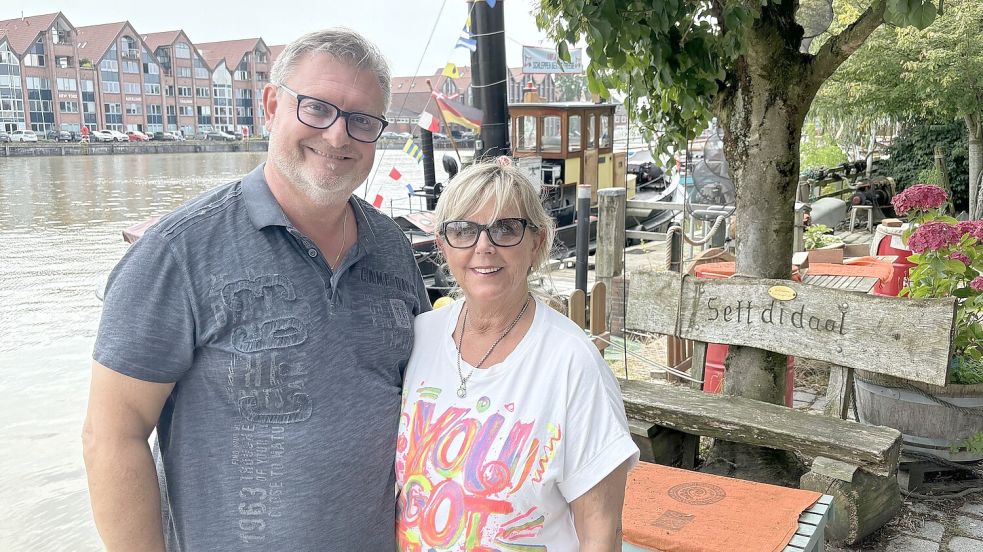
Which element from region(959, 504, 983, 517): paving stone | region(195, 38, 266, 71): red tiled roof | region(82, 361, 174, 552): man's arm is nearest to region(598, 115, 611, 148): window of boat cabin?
region(959, 504, 983, 517): paving stone

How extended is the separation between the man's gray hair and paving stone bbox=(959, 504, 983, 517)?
129 inches

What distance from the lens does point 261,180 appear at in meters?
1.75

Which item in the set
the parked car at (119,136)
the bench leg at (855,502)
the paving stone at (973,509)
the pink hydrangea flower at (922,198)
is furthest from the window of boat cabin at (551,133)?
the parked car at (119,136)

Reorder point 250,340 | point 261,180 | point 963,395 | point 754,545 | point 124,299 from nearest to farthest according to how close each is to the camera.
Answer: point 124,299, point 250,340, point 261,180, point 754,545, point 963,395

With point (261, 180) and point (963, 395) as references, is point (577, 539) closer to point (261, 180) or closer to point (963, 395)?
point (261, 180)

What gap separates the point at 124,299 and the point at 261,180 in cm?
40

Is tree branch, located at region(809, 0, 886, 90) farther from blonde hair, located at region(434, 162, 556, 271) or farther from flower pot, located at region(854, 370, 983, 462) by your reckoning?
blonde hair, located at region(434, 162, 556, 271)

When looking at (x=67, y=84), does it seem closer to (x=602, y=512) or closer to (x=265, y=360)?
(x=265, y=360)

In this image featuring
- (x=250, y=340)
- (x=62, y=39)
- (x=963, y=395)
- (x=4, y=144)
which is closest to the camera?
(x=250, y=340)

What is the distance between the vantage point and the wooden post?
24.8 ft

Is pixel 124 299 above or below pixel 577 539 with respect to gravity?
above

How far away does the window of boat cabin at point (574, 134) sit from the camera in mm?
15761

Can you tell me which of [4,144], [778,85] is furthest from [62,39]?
[778,85]

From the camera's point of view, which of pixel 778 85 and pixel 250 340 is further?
pixel 778 85
